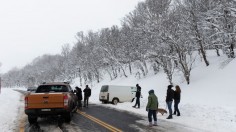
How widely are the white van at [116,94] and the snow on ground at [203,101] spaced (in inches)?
43.2

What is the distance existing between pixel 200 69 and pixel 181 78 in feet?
8.23

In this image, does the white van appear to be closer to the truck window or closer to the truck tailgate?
the truck window

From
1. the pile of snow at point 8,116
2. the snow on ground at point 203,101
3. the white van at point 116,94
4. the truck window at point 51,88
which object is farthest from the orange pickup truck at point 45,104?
the white van at point 116,94

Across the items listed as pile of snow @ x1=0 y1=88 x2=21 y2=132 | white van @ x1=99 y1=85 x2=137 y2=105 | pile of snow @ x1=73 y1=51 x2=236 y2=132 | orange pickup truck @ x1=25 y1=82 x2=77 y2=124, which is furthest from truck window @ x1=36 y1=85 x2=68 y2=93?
white van @ x1=99 y1=85 x2=137 y2=105

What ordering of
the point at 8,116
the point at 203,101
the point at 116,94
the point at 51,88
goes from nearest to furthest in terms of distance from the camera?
the point at 51,88 < the point at 8,116 < the point at 203,101 < the point at 116,94

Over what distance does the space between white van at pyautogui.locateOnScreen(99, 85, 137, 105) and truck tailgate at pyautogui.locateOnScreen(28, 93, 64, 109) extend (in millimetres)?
14883

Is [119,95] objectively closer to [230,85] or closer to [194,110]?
[230,85]

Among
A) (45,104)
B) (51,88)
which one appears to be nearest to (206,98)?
(51,88)

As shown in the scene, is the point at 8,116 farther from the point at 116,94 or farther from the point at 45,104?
the point at 116,94

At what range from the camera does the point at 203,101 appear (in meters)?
24.0

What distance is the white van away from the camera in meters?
29.3

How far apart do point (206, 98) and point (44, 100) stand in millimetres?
15161

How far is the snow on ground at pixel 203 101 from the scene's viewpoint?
14.9m

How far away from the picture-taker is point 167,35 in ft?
104
